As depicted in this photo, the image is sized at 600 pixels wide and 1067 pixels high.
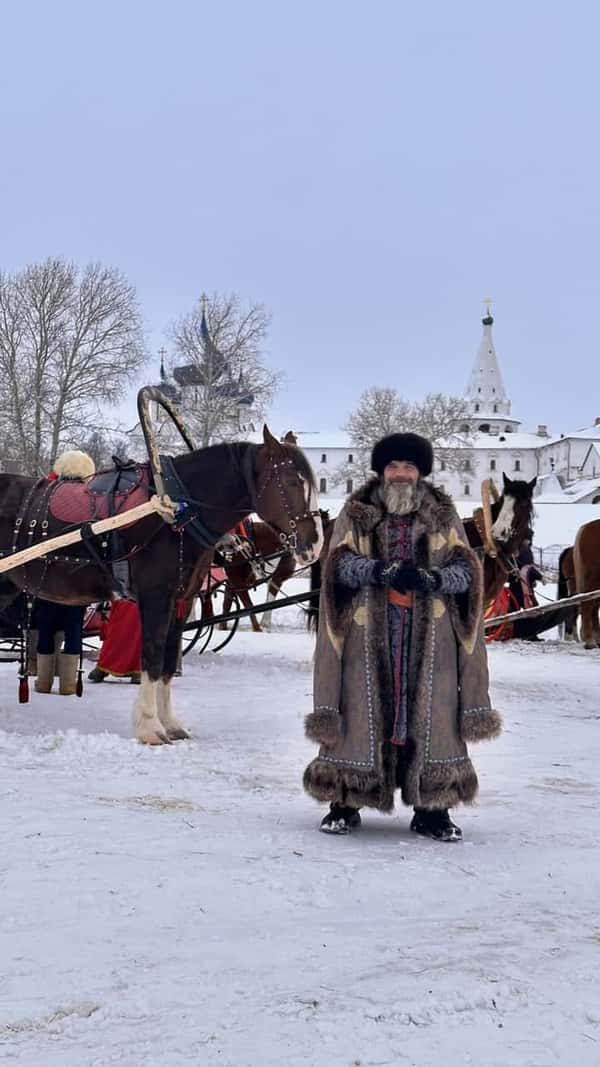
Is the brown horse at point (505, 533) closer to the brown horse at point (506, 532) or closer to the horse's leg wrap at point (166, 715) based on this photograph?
the brown horse at point (506, 532)

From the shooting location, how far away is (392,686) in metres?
4.61

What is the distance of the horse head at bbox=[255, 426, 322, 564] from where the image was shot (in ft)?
22.6

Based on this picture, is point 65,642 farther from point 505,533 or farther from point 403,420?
point 403,420

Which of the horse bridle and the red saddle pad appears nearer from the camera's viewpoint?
the horse bridle

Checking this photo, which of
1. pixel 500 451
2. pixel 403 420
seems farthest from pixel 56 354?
pixel 500 451

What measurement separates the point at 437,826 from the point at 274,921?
53.4 inches

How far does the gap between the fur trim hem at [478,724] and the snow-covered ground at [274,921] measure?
47 centimetres

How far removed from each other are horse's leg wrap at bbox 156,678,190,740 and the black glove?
115 inches

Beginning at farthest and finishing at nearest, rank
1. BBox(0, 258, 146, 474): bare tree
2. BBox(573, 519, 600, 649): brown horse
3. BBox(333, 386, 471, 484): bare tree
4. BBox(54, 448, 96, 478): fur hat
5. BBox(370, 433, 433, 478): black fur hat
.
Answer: BBox(333, 386, 471, 484): bare tree, BBox(0, 258, 146, 474): bare tree, BBox(573, 519, 600, 649): brown horse, BBox(54, 448, 96, 478): fur hat, BBox(370, 433, 433, 478): black fur hat

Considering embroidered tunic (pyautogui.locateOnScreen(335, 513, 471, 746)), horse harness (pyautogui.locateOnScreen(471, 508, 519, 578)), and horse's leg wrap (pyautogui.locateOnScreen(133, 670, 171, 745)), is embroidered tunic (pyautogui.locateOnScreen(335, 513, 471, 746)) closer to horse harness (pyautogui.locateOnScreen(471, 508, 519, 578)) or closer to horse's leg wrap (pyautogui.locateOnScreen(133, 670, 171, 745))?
horse's leg wrap (pyautogui.locateOnScreen(133, 670, 171, 745))

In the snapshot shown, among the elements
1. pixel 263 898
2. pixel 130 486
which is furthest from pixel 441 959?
pixel 130 486

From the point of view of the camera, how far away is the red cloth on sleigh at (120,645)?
31.6 feet

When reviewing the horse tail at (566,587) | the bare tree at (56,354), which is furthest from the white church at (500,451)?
the horse tail at (566,587)

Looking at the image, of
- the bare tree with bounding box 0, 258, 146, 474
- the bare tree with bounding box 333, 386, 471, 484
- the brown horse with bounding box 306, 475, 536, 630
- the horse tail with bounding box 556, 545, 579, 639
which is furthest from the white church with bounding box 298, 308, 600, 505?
the brown horse with bounding box 306, 475, 536, 630
